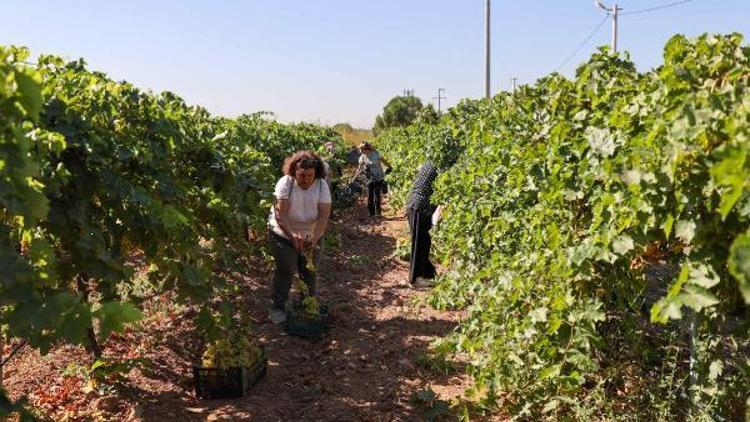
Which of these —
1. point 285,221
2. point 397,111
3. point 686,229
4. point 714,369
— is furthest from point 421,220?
point 397,111

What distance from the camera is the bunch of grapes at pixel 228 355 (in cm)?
427

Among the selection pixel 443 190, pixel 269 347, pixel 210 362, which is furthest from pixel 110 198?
pixel 443 190

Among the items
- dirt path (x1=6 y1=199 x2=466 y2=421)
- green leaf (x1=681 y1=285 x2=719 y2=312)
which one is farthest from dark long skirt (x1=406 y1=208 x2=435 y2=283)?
green leaf (x1=681 y1=285 x2=719 y2=312)

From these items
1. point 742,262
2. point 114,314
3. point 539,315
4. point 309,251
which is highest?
point 742,262

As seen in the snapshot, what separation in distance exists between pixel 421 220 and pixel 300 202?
6.67 feet

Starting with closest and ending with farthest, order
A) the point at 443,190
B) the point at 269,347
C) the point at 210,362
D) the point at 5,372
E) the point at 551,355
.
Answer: the point at 551,355 < the point at 210,362 < the point at 5,372 < the point at 269,347 < the point at 443,190

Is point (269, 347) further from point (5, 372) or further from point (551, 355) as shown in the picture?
point (551, 355)

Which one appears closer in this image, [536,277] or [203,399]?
[536,277]

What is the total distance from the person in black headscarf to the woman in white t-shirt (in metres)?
1.76

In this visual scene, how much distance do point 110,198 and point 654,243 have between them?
2808mm

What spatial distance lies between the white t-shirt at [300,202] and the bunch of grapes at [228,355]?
1.51 meters

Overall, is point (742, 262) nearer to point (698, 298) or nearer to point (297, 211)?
point (698, 298)

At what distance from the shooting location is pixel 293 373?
5008 millimetres

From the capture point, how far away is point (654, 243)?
9.54ft
